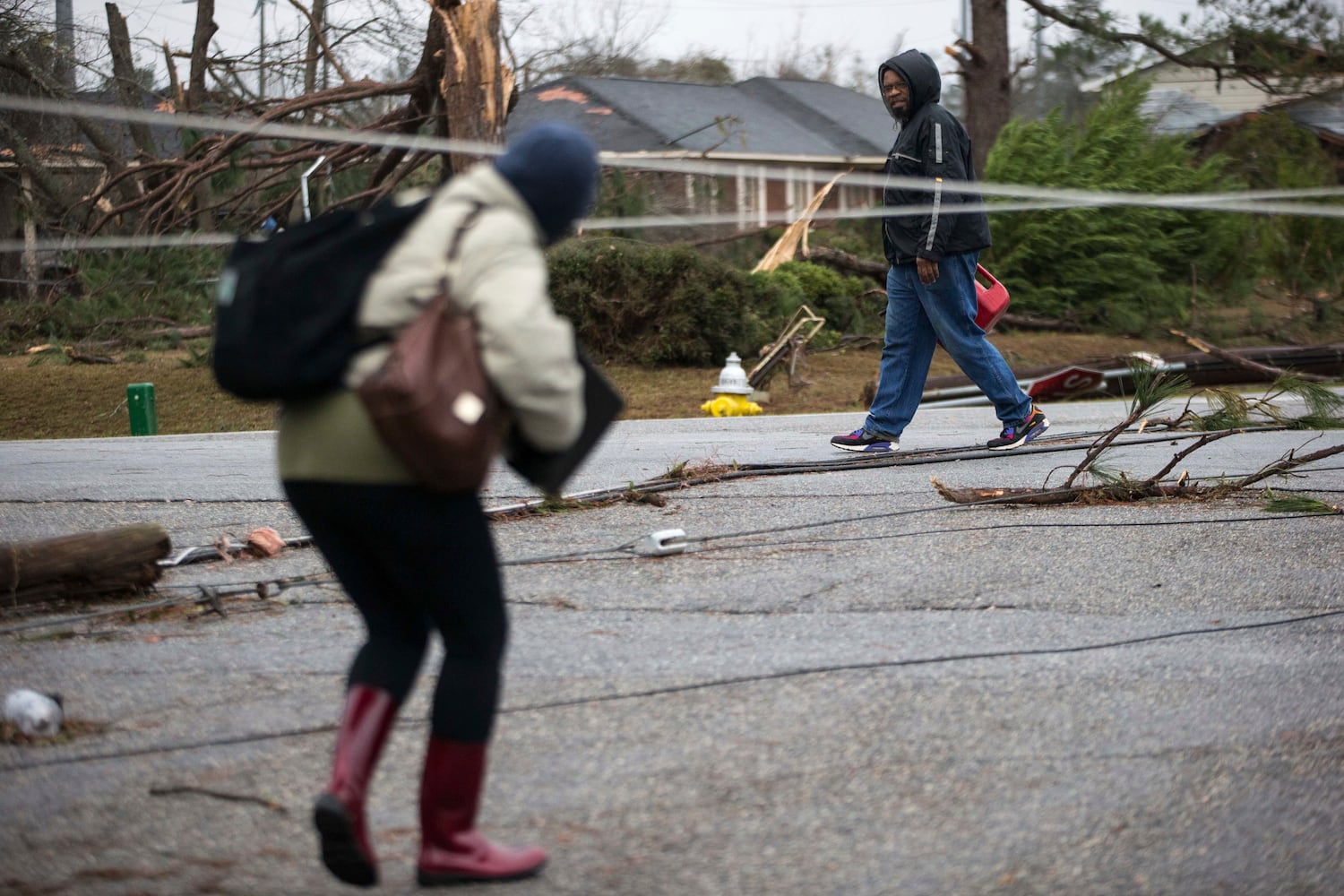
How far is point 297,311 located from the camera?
8.59ft

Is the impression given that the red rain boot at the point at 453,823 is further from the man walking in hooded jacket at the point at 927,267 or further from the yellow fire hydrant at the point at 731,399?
the yellow fire hydrant at the point at 731,399

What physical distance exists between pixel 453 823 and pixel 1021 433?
19.3ft

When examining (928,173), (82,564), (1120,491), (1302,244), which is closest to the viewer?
(82,564)

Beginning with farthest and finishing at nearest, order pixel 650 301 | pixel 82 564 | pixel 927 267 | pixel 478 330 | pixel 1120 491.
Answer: pixel 650 301
pixel 927 267
pixel 1120 491
pixel 82 564
pixel 478 330

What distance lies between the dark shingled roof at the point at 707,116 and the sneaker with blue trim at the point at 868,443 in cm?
2191

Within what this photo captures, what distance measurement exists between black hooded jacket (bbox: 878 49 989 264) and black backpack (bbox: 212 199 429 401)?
5.23 metres

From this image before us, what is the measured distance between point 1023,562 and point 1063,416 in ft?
22.2

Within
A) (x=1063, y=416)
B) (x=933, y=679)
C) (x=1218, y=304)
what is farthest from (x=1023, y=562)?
(x=1218, y=304)

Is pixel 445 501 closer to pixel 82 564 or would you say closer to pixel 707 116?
pixel 82 564

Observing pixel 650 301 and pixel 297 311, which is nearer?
pixel 297 311

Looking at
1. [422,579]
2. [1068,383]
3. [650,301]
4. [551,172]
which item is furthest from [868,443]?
[650,301]

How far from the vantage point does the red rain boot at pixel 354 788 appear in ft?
8.71

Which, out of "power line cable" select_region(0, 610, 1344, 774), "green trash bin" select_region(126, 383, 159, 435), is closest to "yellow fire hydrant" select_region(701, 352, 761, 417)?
"green trash bin" select_region(126, 383, 159, 435)

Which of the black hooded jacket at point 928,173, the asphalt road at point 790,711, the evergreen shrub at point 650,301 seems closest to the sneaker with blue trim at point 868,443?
the black hooded jacket at point 928,173
